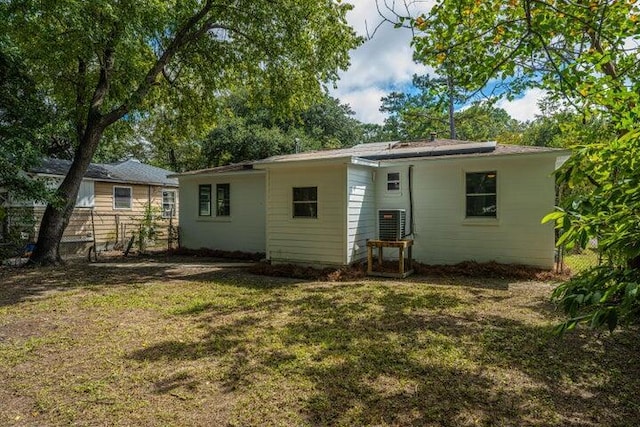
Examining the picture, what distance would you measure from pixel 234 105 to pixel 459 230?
23.3 meters

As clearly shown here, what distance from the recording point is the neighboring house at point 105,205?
1206 cm

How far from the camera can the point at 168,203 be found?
16938mm

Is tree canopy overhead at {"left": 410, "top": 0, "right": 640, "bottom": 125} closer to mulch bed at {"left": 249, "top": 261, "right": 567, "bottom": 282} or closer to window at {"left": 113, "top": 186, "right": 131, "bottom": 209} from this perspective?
mulch bed at {"left": 249, "top": 261, "right": 567, "bottom": 282}

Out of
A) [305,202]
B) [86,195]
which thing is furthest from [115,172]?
[305,202]

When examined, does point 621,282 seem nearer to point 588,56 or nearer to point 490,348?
point 490,348

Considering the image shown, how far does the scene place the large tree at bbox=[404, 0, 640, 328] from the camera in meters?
1.52

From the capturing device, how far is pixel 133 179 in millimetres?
15047

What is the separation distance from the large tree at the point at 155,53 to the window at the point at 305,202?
14.0ft

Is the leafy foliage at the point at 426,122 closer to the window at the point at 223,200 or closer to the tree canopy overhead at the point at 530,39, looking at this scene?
the window at the point at 223,200

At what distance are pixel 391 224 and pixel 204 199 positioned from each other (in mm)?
7173

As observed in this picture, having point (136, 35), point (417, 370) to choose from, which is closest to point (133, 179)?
point (136, 35)

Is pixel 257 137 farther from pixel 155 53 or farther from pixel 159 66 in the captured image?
pixel 159 66

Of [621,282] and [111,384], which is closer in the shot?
[621,282]

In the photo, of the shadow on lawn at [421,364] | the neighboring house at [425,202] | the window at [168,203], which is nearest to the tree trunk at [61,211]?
the neighboring house at [425,202]
